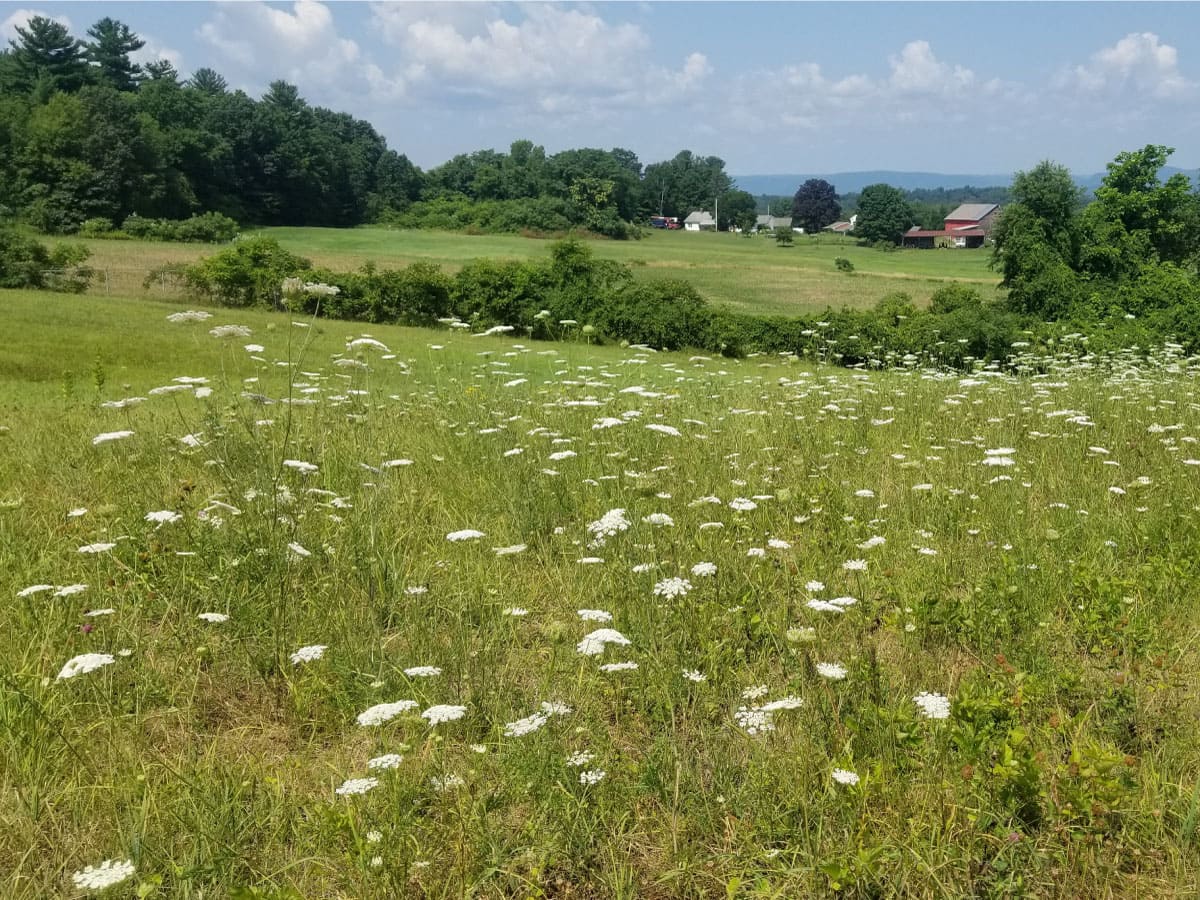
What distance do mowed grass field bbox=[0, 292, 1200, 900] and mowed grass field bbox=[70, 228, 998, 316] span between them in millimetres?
27913

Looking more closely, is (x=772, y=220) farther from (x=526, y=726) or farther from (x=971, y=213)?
(x=526, y=726)

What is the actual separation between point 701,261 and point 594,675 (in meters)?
67.8

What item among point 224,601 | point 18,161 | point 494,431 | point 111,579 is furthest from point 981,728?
point 18,161

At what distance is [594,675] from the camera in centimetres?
316

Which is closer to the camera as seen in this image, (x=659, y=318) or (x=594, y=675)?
(x=594, y=675)

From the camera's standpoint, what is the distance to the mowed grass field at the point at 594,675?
2250 millimetres

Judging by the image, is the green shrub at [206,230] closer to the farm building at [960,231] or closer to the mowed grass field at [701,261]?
the mowed grass field at [701,261]

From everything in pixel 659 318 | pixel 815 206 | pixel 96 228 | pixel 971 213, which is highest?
pixel 815 206

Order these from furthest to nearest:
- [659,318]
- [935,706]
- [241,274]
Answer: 1. [241,274]
2. [659,318]
3. [935,706]

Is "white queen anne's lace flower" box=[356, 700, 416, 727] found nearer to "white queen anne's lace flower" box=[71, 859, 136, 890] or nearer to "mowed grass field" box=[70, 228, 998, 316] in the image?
"white queen anne's lace flower" box=[71, 859, 136, 890]

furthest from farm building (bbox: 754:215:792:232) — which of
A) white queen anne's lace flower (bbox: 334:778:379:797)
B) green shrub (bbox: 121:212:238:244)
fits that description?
white queen anne's lace flower (bbox: 334:778:379:797)

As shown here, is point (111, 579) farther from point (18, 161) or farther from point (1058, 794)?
point (18, 161)

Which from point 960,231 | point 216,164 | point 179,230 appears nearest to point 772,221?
point 960,231

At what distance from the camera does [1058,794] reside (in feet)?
7.94
